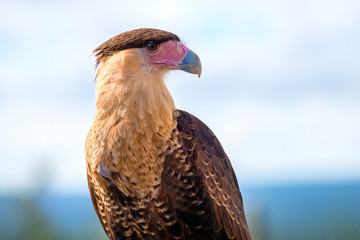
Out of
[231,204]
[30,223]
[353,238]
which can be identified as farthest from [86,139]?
[353,238]

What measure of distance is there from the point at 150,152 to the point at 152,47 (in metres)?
1.00

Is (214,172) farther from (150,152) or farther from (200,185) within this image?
(150,152)

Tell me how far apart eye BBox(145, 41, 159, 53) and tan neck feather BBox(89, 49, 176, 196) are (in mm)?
104

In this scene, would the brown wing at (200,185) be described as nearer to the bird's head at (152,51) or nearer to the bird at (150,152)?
the bird at (150,152)

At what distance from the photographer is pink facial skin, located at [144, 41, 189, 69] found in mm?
4316

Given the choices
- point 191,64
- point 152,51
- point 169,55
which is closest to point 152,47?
point 152,51

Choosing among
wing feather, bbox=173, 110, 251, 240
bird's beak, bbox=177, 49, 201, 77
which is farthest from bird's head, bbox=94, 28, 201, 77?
wing feather, bbox=173, 110, 251, 240

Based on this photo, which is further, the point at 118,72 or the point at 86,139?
the point at 86,139

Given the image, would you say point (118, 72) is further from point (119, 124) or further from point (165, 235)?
point (165, 235)

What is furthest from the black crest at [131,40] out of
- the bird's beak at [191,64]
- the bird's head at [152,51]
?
the bird's beak at [191,64]

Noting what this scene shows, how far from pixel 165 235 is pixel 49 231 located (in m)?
19.5

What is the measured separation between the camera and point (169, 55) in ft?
14.3

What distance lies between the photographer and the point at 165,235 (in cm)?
441

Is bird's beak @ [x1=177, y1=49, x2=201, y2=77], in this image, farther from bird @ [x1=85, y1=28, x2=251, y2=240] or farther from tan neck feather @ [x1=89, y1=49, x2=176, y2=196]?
tan neck feather @ [x1=89, y1=49, x2=176, y2=196]
